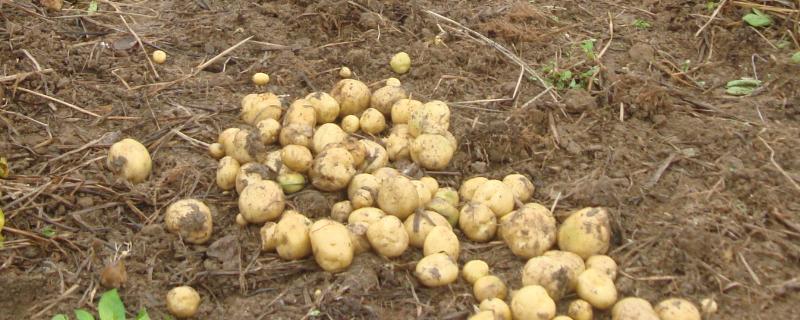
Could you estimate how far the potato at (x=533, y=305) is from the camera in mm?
3039

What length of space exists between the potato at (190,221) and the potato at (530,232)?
136 centimetres

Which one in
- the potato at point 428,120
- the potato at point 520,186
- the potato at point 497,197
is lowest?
the potato at point 520,186

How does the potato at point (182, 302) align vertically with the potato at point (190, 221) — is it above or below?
below

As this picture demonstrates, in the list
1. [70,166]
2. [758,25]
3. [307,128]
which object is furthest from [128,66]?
[758,25]

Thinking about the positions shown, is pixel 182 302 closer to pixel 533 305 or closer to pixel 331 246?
pixel 331 246

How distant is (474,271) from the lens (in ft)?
10.8

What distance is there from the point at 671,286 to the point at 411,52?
2.27 meters

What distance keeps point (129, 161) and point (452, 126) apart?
1679 millimetres

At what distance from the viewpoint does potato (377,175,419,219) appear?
135 inches

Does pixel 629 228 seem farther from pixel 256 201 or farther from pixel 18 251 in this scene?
pixel 18 251

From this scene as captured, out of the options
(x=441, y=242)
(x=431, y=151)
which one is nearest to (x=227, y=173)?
(x=431, y=151)

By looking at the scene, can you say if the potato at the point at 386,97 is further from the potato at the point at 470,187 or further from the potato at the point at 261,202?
the potato at the point at 261,202

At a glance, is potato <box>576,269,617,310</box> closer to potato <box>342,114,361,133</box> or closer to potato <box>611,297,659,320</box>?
potato <box>611,297,659,320</box>

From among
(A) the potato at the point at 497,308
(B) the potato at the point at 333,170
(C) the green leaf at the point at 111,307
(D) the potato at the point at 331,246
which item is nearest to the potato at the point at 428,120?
(B) the potato at the point at 333,170
